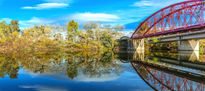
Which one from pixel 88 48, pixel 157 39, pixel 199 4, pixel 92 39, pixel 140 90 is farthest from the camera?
pixel 92 39

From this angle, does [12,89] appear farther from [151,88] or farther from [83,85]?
[151,88]

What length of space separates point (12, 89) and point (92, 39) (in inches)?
2388

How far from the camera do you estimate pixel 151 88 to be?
8844 millimetres

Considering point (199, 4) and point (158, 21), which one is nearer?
point (199, 4)

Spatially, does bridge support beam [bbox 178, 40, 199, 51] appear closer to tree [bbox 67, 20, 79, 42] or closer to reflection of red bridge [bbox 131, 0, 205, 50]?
reflection of red bridge [bbox 131, 0, 205, 50]

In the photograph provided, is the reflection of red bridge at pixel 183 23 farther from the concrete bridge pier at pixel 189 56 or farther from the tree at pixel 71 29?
the tree at pixel 71 29

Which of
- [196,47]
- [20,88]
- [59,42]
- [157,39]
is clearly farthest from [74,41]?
[20,88]

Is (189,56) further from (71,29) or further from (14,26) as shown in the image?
(14,26)

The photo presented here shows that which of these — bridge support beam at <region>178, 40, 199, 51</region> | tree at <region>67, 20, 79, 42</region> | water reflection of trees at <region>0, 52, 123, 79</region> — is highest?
tree at <region>67, 20, 79, 42</region>

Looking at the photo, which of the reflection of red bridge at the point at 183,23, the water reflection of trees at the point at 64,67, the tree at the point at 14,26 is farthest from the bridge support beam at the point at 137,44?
the tree at the point at 14,26

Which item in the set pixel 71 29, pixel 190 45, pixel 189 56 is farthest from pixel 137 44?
pixel 189 56

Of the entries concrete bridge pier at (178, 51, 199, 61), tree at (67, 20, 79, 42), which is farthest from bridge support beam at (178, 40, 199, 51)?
tree at (67, 20, 79, 42)

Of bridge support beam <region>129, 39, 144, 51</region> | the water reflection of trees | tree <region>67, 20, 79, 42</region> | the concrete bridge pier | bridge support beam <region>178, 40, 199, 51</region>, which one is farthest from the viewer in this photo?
tree <region>67, 20, 79, 42</region>

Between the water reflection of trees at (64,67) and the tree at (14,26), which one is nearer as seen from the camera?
the water reflection of trees at (64,67)
